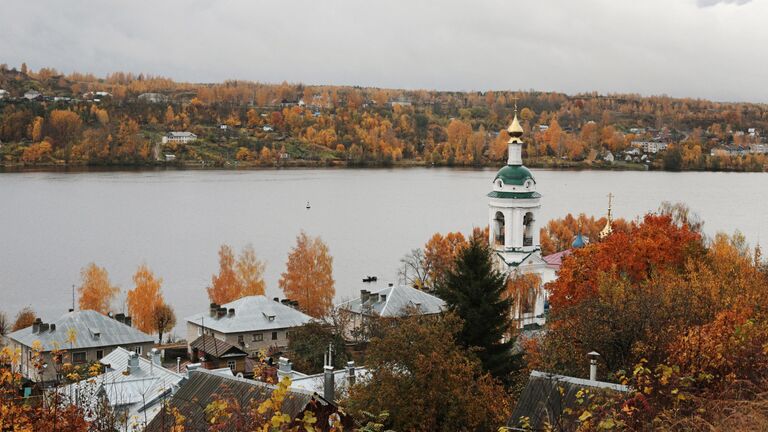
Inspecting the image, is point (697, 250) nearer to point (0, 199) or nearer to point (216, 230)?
point (216, 230)

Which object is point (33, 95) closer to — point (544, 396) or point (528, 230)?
Answer: point (528, 230)

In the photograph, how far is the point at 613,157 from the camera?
110125 mm

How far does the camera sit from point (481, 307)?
42.3ft

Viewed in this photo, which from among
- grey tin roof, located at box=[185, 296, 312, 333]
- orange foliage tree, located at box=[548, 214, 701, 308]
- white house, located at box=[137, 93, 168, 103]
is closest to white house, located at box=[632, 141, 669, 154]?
white house, located at box=[137, 93, 168, 103]

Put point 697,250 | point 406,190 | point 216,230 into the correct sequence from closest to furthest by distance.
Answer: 1. point 697,250
2. point 216,230
3. point 406,190

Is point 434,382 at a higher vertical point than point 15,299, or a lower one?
higher

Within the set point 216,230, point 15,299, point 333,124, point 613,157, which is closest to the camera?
point 15,299

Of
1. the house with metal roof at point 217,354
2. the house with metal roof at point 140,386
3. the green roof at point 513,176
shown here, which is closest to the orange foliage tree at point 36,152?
the house with metal roof at point 217,354

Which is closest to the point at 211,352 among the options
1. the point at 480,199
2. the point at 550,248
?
the point at 550,248

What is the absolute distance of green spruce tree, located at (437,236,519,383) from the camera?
41.1 feet

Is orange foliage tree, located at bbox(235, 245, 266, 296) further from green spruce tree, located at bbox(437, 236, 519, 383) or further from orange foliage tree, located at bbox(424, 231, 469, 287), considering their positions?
green spruce tree, located at bbox(437, 236, 519, 383)

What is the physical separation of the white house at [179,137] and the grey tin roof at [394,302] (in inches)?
3239

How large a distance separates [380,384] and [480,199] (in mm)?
53870

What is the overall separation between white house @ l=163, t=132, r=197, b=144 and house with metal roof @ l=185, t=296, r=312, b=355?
3227 inches
